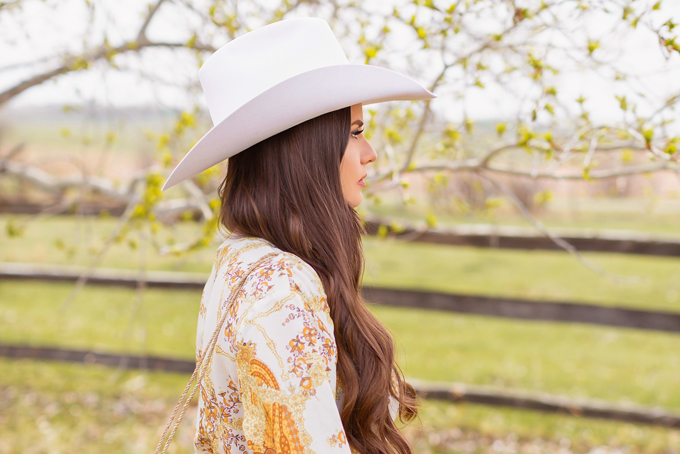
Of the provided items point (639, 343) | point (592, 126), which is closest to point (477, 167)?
point (592, 126)

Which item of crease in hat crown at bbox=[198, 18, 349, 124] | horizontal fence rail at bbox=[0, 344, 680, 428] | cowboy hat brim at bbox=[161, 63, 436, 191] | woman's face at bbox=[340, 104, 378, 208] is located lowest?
horizontal fence rail at bbox=[0, 344, 680, 428]

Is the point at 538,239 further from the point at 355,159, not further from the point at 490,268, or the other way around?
the point at 490,268

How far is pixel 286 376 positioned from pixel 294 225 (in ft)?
1.09

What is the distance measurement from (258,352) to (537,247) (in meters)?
3.28

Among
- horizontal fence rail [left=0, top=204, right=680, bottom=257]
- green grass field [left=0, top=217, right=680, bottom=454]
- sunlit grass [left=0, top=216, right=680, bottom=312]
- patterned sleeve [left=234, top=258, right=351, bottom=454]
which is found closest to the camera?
patterned sleeve [left=234, top=258, right=351, bottom=454]

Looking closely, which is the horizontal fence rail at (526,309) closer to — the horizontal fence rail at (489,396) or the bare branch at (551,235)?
the horizontal fence rail at (489,396)

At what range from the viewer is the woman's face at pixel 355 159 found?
46.6 inches

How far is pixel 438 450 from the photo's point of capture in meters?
3.80

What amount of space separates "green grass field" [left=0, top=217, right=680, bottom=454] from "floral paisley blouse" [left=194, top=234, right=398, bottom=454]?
436mm

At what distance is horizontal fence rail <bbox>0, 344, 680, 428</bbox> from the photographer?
3.67m

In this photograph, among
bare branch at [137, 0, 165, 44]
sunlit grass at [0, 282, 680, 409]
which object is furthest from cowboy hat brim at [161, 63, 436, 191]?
sunlit grass at [0, 282, 680, 409]

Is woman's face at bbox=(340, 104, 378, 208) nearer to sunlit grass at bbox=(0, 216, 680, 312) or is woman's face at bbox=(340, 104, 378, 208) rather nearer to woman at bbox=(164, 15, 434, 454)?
woman at bbox=(164, 15, 434, 454)

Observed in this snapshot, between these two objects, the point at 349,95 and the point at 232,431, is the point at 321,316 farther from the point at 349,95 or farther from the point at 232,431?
the point at 349,95

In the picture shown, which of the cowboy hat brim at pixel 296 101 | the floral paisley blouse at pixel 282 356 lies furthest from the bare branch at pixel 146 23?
the floral paisley blouse at pixel 282 356
